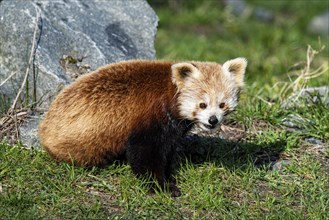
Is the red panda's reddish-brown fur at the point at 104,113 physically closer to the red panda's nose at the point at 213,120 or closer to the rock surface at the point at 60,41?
the red panda's nose at the point at 213,120

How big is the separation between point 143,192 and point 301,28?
27.2 feet

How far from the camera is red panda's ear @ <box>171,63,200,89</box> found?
4574mm

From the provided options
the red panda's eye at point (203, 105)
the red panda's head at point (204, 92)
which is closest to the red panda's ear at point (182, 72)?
the red panda's head at point (204, 92)

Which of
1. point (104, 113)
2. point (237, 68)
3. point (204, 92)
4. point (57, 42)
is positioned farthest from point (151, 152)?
point (57, 42)

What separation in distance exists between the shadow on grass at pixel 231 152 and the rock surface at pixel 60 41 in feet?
3.31

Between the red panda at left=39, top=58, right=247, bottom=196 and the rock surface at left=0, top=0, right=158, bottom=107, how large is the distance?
2.15 feet

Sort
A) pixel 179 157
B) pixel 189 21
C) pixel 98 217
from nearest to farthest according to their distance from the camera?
pixel 98 217 → pixel 179 157 → pixel 189 21

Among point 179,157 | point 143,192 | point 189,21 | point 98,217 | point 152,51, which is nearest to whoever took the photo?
point 98,217

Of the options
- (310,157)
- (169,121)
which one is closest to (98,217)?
(169,121)

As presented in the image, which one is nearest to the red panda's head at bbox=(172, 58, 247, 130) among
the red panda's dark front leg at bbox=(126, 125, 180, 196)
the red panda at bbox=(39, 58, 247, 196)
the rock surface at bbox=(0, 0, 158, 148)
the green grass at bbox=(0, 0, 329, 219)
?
the red panda at bbox=(39, 58, 247, 196)

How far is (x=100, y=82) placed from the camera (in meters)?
4.75

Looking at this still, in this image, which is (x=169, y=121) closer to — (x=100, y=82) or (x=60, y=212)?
(x=100, y=82)

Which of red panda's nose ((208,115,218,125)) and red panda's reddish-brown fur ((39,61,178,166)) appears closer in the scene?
red panda's nose ((208,115,218,125))

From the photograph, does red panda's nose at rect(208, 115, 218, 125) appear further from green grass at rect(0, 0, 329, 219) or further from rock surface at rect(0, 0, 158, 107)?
rock surface at rect(0, 0, 158, 107)
